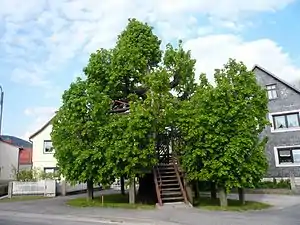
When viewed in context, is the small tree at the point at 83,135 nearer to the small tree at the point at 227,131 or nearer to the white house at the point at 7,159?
the small tree at the point at 227,131

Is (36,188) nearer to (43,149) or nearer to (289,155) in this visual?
(43,149)

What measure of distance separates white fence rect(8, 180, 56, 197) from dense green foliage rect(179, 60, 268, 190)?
45.8 ft

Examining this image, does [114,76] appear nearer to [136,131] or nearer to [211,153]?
A: [136,131]

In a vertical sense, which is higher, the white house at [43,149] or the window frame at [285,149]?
the white house at [43,149]

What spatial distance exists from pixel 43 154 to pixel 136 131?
27101 millimetres

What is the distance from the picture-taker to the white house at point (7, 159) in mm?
43656

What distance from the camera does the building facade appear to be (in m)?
30.3

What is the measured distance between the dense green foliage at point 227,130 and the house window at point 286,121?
46.8 ft

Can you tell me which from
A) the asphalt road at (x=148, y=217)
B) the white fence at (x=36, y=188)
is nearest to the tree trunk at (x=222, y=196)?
the asphalt road at (x=148, y=217)

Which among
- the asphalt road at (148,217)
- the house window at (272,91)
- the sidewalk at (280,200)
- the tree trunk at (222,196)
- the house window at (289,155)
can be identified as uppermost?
the house window at (272,91)

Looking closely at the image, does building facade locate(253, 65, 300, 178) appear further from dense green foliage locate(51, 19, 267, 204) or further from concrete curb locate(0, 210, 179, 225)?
concrete curb locate(0, 210, 179, 225)

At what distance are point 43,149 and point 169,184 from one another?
26218 mm

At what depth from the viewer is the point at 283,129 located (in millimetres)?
31078

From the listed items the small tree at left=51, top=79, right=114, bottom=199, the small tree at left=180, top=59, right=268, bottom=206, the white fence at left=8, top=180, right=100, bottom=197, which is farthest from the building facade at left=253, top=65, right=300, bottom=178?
the white fence at left=8, top=180, right=100, bottom=197
